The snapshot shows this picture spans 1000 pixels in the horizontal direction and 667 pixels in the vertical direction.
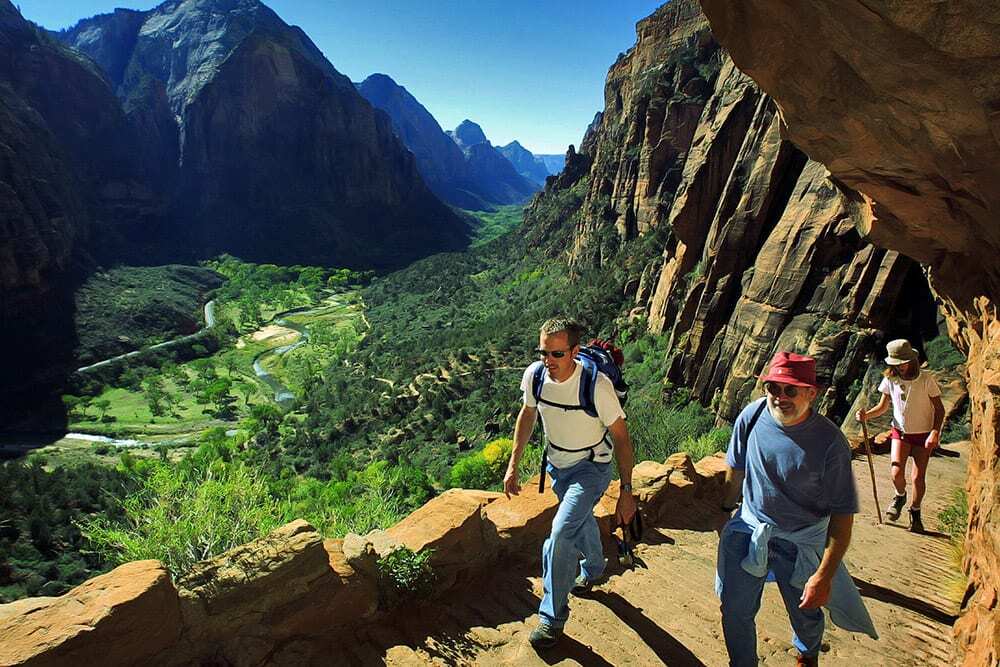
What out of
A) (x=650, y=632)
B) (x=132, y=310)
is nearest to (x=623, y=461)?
(x=650, y=632)

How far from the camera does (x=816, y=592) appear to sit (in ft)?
9.14

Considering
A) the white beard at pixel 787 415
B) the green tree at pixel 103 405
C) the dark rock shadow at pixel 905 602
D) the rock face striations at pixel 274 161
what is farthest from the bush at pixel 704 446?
the rock face striations at pixel 274 161

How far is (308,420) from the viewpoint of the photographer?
1854 inches

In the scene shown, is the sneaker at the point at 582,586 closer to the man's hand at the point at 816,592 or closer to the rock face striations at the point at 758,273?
the man's hand at the point at 816,592

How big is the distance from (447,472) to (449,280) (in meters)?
59.1

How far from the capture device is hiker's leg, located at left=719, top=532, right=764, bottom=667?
9.98 feet

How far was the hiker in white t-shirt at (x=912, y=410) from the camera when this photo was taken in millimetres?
5613

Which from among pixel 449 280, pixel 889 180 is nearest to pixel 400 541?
pixel 889 180

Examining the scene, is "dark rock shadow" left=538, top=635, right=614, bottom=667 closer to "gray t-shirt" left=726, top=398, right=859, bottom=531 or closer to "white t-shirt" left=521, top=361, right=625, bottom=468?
"white t-shirt" left=521, top=361, right=625, bottom=468

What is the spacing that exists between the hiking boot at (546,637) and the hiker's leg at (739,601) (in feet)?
3.55

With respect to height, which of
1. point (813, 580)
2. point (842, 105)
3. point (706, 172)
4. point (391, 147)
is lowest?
point (813, 580)

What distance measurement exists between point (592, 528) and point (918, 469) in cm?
456

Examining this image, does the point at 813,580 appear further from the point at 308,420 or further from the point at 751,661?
the point at 308,420

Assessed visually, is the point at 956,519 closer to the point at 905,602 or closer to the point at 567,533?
the point at 905,602
